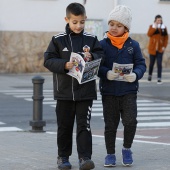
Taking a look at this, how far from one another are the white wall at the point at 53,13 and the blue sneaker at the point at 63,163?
18.9 metres

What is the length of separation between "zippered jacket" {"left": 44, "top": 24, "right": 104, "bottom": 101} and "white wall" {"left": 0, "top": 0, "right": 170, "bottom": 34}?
19.0 metres

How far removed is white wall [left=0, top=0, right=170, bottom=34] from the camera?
87.6ft

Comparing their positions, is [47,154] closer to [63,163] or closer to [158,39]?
[63,163]

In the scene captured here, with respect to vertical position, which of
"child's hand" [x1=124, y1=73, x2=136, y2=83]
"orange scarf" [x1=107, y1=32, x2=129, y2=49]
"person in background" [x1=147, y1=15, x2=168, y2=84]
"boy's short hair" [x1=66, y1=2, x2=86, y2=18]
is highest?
"boy's short hair" [x1=66, y1=2, x2=86, y2=18]

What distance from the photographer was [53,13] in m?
27.5

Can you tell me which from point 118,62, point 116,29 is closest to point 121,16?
point 116,29

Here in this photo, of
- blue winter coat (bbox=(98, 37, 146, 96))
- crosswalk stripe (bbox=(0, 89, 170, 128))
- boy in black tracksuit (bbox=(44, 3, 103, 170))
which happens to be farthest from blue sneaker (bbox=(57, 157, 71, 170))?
crosswalk stripe (bbox=(0, 89, 170, 128))

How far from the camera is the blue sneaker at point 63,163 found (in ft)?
26.2

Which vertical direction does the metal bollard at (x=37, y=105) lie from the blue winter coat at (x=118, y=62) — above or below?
below

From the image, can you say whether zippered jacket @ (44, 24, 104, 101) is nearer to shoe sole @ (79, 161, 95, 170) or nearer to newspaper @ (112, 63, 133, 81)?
newspaper @ (112, 63, 133, 81)

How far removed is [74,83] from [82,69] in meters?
0.27

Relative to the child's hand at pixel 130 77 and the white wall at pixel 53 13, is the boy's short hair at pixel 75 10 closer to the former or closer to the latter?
the child's hand at pixel 130 77

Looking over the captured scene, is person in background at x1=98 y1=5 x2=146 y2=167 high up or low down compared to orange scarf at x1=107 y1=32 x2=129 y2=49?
down

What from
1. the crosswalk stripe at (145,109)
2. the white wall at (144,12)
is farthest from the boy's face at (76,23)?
the white wall at (144,12)
